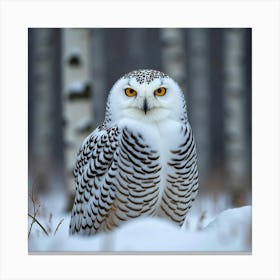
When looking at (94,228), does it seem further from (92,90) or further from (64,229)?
(92,90)

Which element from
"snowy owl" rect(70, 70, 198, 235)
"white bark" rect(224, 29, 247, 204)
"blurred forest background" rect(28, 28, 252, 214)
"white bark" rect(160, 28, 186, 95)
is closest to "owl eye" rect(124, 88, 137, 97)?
"snowy owl" rect(70, 70, 198, 235)

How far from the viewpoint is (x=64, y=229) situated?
3258 mm

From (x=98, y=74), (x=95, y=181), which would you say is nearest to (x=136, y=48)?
(x=98, y=74)

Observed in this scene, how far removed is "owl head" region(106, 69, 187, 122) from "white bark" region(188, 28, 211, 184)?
1.42 feet

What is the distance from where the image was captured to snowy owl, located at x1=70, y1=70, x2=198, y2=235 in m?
2.96

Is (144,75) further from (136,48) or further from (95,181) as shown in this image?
(95,181)

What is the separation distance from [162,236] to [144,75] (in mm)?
757

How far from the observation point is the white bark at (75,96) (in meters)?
3.49

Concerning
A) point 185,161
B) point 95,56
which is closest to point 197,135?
point 185,161

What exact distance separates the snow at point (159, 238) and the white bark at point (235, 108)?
0.17m

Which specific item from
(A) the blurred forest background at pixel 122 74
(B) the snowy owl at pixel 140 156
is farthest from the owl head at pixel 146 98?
(A) the blurred forest background at pixel 122 74

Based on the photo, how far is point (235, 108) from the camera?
3.45m

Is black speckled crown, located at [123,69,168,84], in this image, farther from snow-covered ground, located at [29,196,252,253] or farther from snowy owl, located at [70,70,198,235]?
snow-covered ground, located at [29,196,252,253]

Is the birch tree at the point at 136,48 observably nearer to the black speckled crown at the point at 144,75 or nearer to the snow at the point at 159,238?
the black speckled crown at the point at 144,75
